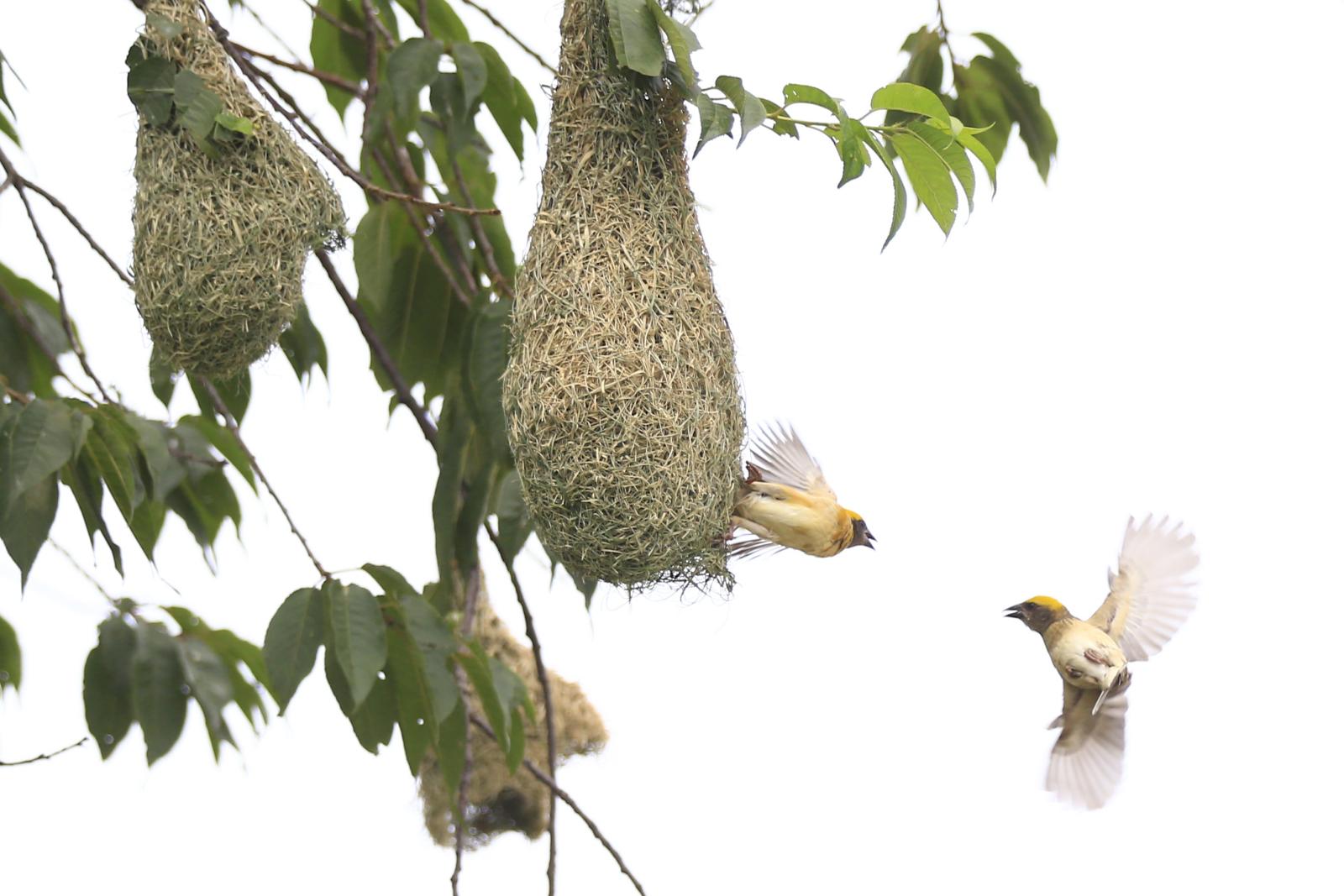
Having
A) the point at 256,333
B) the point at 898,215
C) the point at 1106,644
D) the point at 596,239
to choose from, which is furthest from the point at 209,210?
the point at 1106,644

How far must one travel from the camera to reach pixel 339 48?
3.05m

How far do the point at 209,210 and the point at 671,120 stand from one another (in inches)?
27.6

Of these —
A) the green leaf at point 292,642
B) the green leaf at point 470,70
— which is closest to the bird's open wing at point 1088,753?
the green leaf at point 292,642

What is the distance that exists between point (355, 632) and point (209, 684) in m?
0.62

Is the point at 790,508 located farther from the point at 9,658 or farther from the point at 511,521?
the point at 9,658

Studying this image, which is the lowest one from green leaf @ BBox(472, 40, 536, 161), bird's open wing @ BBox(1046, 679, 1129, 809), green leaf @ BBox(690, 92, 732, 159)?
bird's open wing @ BBox(1046, 679, 1129, 809)

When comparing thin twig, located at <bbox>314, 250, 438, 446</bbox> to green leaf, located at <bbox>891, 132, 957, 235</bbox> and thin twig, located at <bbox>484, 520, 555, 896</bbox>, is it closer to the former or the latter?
thin twig, located at <bbox>484, 520, 555, 896</bbox>

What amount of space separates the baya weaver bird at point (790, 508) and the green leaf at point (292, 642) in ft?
2.44

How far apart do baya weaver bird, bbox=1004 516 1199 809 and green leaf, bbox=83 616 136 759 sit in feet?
5.46

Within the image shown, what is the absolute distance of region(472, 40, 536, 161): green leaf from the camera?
276 centimetres

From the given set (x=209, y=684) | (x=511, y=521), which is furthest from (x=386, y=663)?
(x=209, y=684)

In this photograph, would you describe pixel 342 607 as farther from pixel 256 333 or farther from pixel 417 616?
pixel 256 333

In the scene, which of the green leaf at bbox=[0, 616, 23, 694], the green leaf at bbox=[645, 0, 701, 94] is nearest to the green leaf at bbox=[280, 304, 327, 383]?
the green leaf at bbox=[0, 616, 23, 694]

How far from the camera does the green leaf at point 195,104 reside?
2.29 meters
